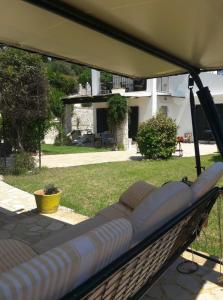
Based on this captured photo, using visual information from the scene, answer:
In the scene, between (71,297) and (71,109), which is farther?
(71,109)

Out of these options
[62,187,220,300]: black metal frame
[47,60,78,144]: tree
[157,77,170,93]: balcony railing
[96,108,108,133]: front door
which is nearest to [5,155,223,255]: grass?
[62,187,220,300]: black metal frame

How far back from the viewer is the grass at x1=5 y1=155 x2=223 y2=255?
6.46 m

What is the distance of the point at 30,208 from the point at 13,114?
485cm

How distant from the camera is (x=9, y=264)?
249 cm

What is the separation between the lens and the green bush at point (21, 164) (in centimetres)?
1038

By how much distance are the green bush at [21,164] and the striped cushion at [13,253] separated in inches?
307

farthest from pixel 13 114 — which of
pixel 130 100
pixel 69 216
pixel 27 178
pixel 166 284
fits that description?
pixel 130 100

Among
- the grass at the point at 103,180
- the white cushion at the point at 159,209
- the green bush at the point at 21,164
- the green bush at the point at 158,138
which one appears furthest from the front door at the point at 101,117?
the white cushion at the point at 159,209

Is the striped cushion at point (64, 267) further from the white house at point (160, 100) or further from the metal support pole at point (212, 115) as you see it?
the white house at point (160, 100)

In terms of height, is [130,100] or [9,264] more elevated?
[130,100]

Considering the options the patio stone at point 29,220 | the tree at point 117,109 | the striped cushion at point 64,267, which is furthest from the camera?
the tree at point 117,109

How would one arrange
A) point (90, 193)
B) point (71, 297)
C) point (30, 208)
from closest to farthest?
point (71, 297) < point (30, 208) < point (90, 193)

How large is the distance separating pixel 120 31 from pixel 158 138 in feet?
33.7

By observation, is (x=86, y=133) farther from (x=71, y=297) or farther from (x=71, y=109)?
(x=71, y=297)
